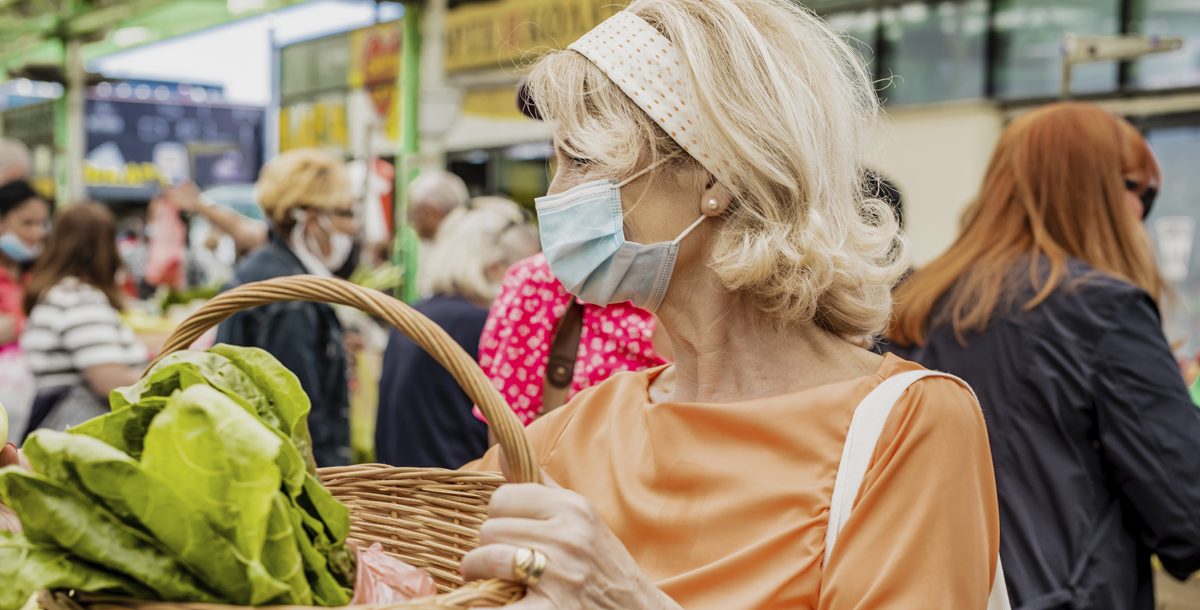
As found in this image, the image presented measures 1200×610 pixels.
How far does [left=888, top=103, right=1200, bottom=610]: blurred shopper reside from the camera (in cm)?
239

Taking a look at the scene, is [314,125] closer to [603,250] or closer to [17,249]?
→ [17,249]

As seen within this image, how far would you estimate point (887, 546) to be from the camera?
137 cm

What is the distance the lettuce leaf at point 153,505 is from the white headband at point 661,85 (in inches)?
30.7

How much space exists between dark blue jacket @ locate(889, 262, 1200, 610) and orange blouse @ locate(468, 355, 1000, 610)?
1060mm

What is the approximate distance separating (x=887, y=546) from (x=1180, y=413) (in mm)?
1335

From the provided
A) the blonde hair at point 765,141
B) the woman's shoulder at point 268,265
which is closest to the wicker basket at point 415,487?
the blonde hair at point 765,141

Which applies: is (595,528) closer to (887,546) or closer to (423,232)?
(887,546)

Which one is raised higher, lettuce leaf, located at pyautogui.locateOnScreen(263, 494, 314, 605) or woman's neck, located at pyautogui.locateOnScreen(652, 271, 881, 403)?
woman's neck, located at pyautogui.locateOnScreen(652, 271, 881, 403)

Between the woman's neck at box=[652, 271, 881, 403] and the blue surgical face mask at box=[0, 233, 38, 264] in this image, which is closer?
the woman's neck at box=[652, 271, 881, 403]

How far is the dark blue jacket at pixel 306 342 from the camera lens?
3771 mm

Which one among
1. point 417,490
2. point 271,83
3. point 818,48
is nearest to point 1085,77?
point 818,48

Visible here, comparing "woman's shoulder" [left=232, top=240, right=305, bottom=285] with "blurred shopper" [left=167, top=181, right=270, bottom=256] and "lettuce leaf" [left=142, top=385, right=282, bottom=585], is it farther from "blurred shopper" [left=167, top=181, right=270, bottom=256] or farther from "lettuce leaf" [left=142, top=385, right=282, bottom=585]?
"lettuce leaf" [left=142, top=385, right=282, bottom=585]

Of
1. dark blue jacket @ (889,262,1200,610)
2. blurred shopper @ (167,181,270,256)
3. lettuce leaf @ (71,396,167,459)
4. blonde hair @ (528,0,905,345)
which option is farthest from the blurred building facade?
lettuce leaf @ (71,396,167,459)

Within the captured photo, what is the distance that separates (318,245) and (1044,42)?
5170mm
